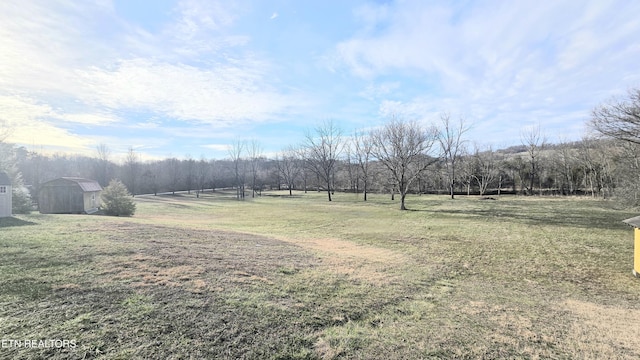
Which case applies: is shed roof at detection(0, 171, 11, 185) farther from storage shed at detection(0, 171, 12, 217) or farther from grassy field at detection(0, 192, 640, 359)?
grassy field at detection(0, 192, 640, 359)

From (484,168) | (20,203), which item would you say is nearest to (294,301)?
(20,203)

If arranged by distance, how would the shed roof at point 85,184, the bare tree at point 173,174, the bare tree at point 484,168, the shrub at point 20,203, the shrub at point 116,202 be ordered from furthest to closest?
1. the bare tree at point 173,174
2. the bare tree at point 484,168
3. the shed roof at point 85,184
4. the shrub at point 116,202
5. the shrub at point 20,203

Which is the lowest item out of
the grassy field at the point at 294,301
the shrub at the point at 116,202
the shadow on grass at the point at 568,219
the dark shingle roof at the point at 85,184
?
the shadow on grass at the point at 568,219

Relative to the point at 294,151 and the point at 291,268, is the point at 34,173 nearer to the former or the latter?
the point at 294,151

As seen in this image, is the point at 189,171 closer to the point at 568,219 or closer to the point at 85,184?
the point at 85,184

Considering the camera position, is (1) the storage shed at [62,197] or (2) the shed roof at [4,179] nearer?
(2) the shed roof at [4,179]

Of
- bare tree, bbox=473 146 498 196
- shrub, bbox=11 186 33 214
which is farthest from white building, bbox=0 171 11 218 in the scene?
bare tree, bbox=473 146 498 196

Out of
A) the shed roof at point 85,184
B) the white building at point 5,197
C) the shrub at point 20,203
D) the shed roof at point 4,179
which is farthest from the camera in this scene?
the shed roof at point 85,184

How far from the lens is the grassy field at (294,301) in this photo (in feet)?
14.4

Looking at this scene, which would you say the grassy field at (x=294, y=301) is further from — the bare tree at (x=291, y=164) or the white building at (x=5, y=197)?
the bare tree at (x=291, y=164)

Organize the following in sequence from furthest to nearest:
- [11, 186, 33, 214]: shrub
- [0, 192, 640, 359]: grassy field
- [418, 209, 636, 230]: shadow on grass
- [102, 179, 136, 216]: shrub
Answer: [102, 179, 136, 216]: shrub, [418, 209, 636, 230]: shadow on grass, [11, 186, 33, 214]: shrub, [0, 192, 640, 359]: grassy field

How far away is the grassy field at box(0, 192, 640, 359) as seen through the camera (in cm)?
438

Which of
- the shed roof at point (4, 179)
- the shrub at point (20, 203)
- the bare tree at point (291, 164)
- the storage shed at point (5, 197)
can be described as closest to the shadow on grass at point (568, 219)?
the storage shed at point (5, 197)

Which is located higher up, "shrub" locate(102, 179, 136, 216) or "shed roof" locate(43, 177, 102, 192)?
"shed roof" locate(43, 177, 102, 192)
